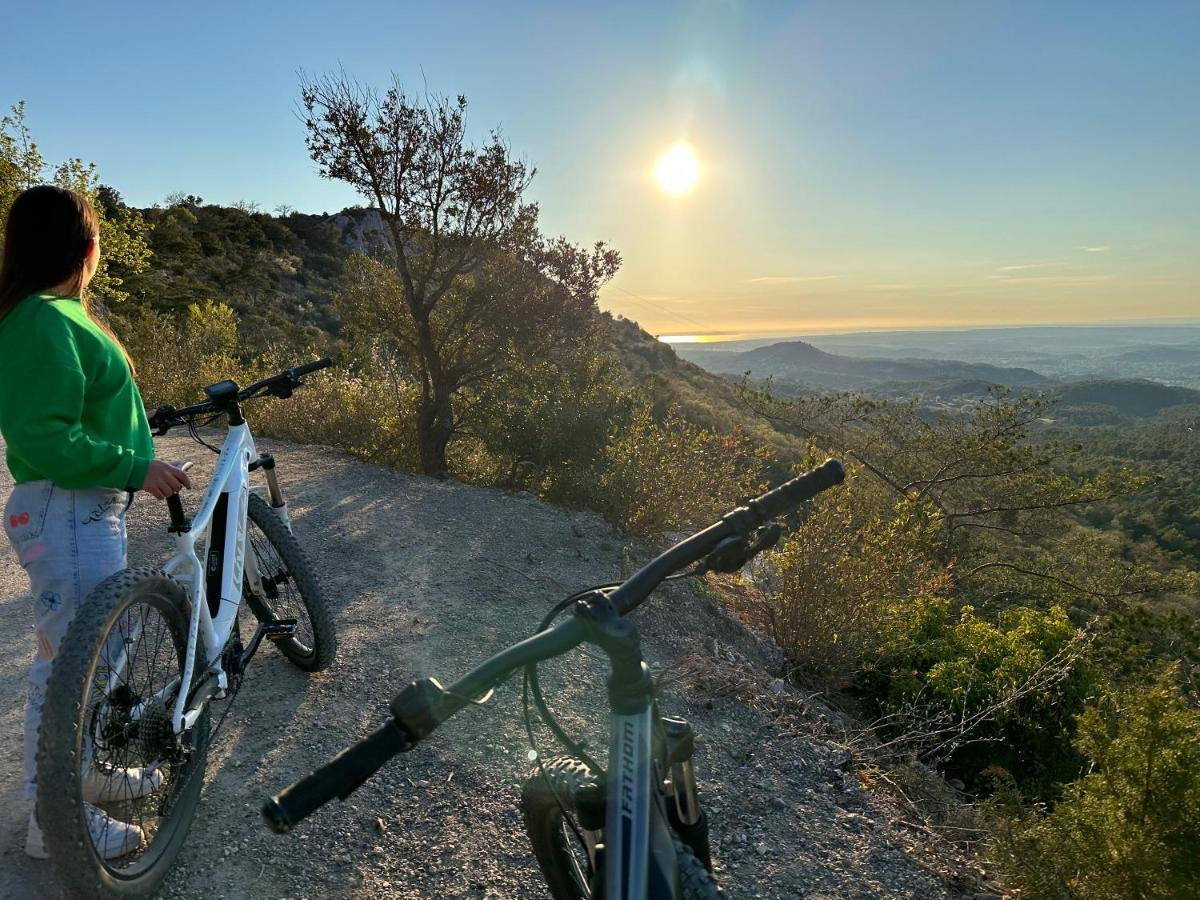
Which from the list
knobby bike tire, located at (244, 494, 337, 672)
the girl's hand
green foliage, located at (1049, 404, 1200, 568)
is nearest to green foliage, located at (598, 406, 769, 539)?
knobby bike tire, located at (244, 494, 337, 672)

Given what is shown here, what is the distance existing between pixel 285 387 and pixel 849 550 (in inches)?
173

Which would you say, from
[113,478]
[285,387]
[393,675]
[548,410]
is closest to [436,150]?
[548,410]

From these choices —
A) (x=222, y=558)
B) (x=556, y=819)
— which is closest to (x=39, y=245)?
(x=222, y=558)

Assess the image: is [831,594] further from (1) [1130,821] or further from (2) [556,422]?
(2) [556,422]

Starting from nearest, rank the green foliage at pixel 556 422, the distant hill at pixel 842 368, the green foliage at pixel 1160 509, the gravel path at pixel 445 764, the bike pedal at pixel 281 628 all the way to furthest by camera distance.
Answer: the gravel path at pixel 445 764
the bike pedal at pixel 281 628
the green foliage at pixel 556 422
the green foliage at pixel 1160 509
the distant hill at pixel 842 368

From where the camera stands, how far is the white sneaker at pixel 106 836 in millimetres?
1928

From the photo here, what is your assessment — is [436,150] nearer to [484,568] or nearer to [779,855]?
[484,568]

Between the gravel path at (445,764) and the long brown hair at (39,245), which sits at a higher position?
the long brown hair at (39,245)

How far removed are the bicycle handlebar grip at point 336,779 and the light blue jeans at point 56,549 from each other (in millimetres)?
1414

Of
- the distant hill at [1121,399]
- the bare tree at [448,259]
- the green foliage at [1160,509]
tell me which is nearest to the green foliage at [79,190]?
the bare tree at [448,259]

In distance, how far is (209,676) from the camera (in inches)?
86.2

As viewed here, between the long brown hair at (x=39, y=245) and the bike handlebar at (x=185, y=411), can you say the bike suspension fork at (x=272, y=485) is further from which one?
the long brown hair at (x=39, y=245)

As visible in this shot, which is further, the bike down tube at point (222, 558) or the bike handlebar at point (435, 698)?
the bike down tube at point (222, 558)

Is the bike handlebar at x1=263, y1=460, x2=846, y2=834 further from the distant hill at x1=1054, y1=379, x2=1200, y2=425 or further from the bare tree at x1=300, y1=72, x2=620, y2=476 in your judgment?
the distant hill at x1=1054, y1=379, x2=1200, y2=425
